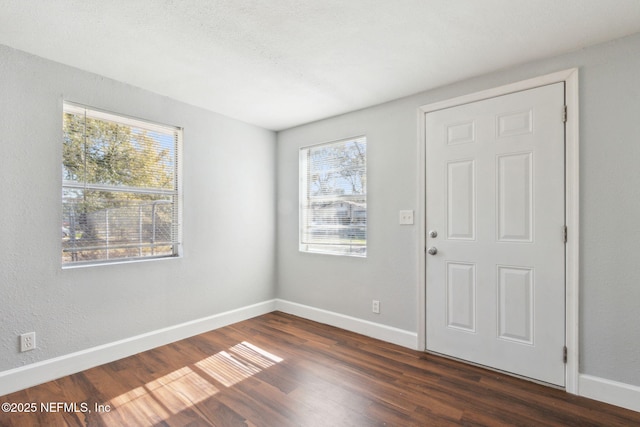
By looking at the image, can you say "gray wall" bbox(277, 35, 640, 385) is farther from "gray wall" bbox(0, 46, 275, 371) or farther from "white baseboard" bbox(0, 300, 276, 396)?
"white baseboard" bbox(0, 300, 276, 396)

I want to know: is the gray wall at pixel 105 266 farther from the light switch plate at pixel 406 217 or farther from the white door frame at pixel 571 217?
the white door frame at pixel 571 217

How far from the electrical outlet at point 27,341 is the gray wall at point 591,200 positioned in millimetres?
2697

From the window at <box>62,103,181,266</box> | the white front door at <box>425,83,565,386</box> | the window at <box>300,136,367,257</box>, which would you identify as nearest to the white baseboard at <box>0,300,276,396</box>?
the window at <box>62,103,181,266</box>

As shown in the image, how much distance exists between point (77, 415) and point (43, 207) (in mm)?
1433

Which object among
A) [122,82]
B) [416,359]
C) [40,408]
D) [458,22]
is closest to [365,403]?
[416,359]

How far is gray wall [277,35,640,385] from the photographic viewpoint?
1906 mm

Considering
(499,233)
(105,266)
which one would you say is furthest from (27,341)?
(499,233)

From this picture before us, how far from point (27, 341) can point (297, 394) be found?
75.9 inches

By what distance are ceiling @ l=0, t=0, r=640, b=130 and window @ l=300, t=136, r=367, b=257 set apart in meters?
0.85

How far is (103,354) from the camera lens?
2443 millimetres

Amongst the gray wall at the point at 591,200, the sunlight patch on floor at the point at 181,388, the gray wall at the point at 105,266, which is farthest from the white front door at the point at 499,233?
the gray wall at the point at 105,266

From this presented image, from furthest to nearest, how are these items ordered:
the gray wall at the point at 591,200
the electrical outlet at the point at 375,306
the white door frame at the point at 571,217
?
the electrical outlet at the point at 375,306, the white door frame at the point at 571,217, the gray wall at the point at 591,200

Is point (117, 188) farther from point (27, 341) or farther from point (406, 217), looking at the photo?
point (406, 217)

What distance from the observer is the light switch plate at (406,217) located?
2819 millimetres
